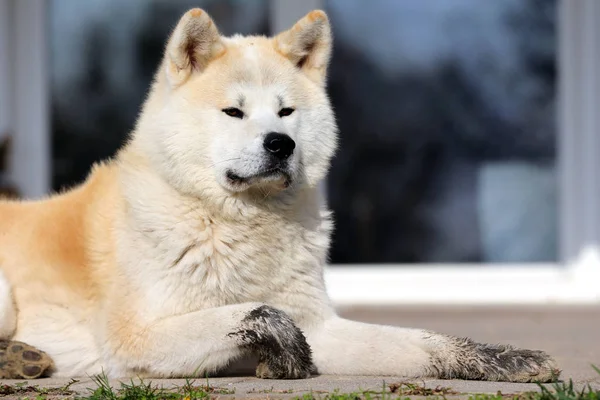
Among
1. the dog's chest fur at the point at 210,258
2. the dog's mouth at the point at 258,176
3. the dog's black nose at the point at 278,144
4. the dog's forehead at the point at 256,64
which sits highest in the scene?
the dog's forehead at the point at 256,64

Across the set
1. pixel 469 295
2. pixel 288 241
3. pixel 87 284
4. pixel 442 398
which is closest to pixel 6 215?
pixel 87 284

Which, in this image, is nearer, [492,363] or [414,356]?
[492,363]

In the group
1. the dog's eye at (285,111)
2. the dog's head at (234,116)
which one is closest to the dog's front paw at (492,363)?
the dog's head at (234,116)

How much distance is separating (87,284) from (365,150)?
382cm

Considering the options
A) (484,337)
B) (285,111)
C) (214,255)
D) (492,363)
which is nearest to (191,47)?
(285,111)

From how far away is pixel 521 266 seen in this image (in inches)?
283

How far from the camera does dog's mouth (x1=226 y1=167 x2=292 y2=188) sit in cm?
348

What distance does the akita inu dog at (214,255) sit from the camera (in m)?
3.34

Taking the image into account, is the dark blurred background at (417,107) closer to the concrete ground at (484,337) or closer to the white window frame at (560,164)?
the white window frame at (560,164)

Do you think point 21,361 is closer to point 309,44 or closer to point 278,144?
point 278,144

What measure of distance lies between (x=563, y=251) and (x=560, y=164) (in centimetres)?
66

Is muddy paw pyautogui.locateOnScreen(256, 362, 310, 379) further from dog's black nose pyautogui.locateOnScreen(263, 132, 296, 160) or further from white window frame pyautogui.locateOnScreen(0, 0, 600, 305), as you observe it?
white window frame pyautogui.locateOnScreen(0, 0, 600, 305)

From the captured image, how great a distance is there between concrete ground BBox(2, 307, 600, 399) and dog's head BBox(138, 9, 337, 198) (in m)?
0.76

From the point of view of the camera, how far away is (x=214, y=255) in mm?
3502
